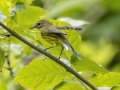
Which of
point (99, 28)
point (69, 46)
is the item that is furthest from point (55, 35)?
point (99, 28)

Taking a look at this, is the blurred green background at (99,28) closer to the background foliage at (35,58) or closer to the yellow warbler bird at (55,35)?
the background foliage at (35,58)

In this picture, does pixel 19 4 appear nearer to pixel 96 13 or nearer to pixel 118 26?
pixel 96 13

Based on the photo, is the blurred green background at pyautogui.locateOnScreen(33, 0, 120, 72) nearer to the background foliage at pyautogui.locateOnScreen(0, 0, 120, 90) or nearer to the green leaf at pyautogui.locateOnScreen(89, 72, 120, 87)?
the background foliage at pyautogui.locateOnScreen(0, 0, 120, 90)

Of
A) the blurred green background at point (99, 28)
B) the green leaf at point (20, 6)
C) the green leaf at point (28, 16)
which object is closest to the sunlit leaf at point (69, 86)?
the green leaf at point (20, 6)

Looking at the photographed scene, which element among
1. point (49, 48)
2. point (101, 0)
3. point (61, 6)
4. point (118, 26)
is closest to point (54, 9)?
point (61, 6)

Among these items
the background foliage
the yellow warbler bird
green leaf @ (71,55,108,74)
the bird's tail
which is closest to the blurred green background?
the background foliage

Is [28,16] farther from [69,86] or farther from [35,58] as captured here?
[69,86]

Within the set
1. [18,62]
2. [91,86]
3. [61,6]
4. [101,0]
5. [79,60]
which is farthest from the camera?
[101,0]
